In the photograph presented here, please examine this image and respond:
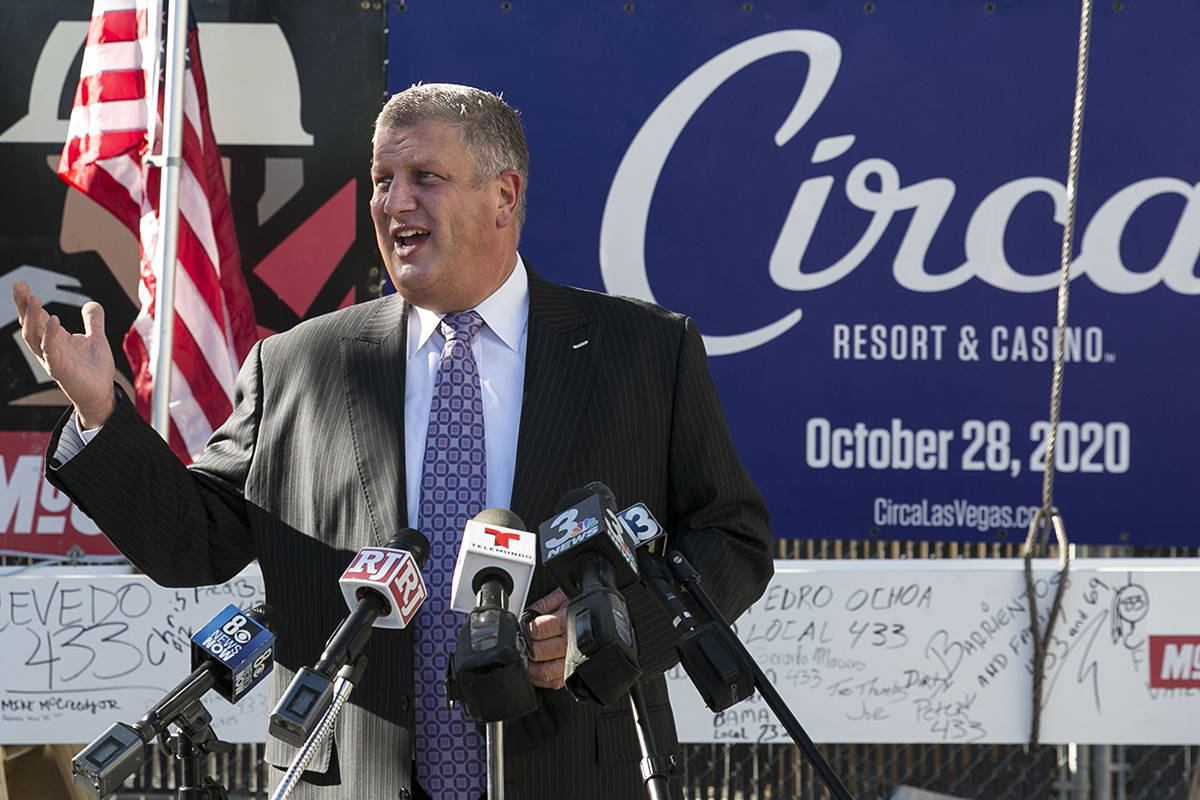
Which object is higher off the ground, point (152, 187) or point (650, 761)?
point (152, 187)

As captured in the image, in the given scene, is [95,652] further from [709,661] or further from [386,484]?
[709,661]

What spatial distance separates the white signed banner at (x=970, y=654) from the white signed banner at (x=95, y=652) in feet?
4.73

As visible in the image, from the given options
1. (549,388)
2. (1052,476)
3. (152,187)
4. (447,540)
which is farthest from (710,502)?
(152,187)

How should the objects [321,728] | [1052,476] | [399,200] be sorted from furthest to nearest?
[1052,476] → [399,200] → [321,728]

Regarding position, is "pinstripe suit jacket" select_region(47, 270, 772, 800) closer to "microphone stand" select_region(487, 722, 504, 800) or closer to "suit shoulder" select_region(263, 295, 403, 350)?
"suit shoulder" select_region(263, 295, 403, 350)

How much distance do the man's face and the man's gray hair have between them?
0.7 inches

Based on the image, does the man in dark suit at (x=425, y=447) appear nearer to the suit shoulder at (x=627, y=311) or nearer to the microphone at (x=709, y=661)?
the suit shoulder at (x=627, y=311)

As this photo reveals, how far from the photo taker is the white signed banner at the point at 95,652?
13.1 feet

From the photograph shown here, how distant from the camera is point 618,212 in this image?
4.49 m

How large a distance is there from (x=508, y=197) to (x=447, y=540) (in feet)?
2.19

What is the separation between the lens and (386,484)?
2211mm

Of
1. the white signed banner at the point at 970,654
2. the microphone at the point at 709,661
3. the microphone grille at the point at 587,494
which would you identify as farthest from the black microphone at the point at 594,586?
the white signed banner at the point at 970,654

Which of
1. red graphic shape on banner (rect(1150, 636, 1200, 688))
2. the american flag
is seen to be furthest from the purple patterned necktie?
red graphic shape on banner (rect(1150, 636, 1200, 688))

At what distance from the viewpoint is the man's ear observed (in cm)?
239
